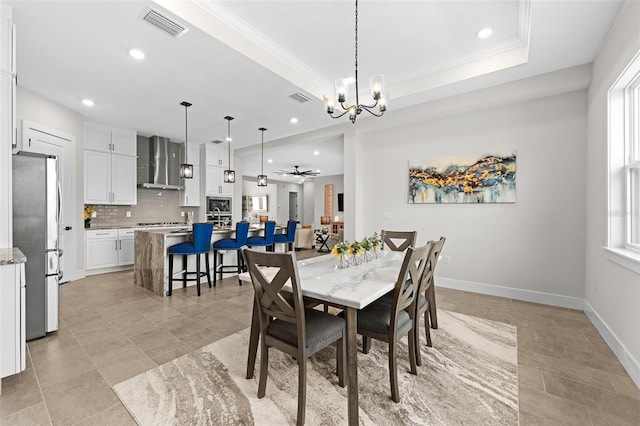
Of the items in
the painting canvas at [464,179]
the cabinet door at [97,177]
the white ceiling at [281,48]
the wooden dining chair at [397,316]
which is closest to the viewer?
the wooden dining chair at [397,316]

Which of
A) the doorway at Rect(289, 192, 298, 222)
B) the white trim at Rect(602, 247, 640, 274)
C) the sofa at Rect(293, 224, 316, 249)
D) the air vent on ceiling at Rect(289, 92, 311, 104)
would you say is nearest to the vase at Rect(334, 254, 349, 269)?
the white trim at Rect(602, 247, 640, 274)

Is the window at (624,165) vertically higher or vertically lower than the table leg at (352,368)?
higher

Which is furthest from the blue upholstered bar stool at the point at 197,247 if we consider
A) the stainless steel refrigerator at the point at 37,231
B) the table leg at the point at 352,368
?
the table leg at the point at 352,368

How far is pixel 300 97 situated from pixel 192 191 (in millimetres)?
3917

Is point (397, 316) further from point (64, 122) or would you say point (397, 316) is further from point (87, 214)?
point (87, 214)

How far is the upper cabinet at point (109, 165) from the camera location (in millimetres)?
5035

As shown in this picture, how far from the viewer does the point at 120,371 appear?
204cm

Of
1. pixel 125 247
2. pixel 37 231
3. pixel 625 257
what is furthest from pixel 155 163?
pixel 625 257

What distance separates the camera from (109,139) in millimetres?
5289

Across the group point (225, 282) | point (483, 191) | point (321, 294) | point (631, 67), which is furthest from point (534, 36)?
point (225, 282)

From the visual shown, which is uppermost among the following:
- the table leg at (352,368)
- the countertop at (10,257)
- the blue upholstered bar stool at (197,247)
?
the countertop at (10,257)

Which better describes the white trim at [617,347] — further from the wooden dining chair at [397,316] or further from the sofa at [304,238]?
the sofa at [304,238]

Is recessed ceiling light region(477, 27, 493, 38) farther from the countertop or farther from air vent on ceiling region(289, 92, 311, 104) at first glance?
the countertop

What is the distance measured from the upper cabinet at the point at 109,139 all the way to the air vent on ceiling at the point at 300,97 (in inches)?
148
